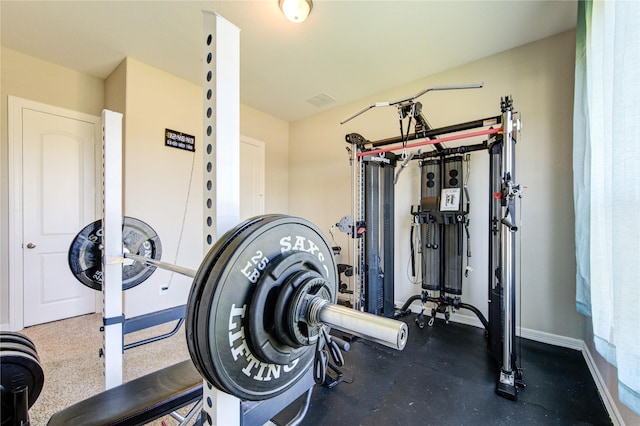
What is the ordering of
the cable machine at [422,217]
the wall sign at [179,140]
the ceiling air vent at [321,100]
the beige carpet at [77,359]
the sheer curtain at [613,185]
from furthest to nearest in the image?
the ceiling air vent at [321,100] → the wall sign at [179,140] → the cable machine at [422,217] → the beige carpet at [77,359] → the sheer curtain at [613,185]

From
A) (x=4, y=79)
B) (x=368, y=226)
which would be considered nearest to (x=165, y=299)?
(x=368, y=226)

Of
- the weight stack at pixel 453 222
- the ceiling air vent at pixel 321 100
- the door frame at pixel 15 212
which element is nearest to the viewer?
the weight stack at pixel 453 222

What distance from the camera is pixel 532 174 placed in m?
2.48

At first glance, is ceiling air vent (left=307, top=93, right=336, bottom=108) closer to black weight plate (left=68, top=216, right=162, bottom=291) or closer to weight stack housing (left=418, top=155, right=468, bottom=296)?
weight stack housing (left=418, top=155, right=468, bottom=296)

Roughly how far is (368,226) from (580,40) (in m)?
2.09

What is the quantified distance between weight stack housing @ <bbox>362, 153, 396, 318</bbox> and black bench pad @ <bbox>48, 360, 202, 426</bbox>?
184 cm

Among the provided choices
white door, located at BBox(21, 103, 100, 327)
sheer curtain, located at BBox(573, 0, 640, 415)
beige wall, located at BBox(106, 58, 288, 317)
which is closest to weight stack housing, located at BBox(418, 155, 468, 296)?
sheer curtain, located at BBox(573, 0, 640, 415)

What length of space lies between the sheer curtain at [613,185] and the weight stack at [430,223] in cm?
103

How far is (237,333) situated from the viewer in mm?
446

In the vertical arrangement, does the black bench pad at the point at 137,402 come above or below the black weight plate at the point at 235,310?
below

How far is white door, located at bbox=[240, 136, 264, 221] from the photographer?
3896 millimetres

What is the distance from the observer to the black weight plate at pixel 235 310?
1.37 ft

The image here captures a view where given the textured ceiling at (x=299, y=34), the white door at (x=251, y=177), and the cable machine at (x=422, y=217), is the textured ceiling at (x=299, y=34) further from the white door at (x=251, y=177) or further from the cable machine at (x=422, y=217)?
the white door at (x=251, y=177)

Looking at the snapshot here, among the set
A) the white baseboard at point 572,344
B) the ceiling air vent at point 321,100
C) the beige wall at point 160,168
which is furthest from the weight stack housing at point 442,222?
the beige wall at point 160,168
